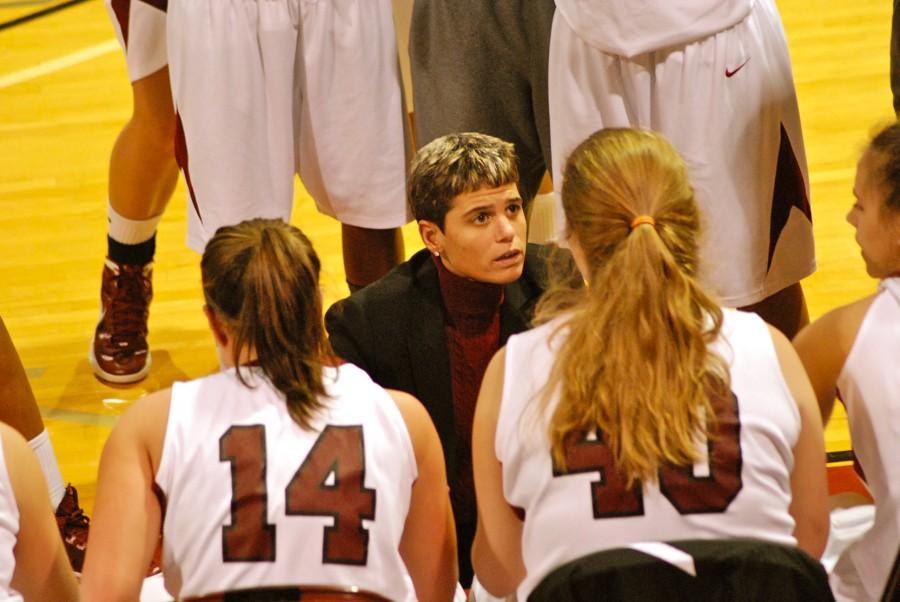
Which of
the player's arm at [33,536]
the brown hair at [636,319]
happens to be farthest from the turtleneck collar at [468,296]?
the player's arm at [33,536]

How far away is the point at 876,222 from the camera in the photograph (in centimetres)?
219

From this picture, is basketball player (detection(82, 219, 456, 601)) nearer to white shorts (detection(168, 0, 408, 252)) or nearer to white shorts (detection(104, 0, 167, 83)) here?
white shorts (detection(168, 0, 408, 252))

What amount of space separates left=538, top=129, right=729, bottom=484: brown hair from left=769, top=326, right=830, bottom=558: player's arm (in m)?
0.11

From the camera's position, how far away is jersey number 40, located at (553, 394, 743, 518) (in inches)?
73.0

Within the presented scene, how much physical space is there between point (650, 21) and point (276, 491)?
1.35 m

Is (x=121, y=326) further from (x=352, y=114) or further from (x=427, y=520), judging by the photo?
(x=427, y=520)

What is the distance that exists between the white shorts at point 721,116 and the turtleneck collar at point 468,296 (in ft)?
0.97

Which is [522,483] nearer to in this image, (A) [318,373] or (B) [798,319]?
(A) [318,373]

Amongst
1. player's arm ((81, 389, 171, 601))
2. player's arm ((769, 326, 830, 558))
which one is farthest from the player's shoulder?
player's arm ((81, 389, 171, 601))

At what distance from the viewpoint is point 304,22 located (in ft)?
10.3

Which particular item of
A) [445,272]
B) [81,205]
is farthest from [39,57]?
[445,272]

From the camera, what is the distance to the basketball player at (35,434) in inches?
117

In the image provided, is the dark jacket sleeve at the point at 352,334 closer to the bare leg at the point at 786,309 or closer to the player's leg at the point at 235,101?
the player's leg at the point at 235,101

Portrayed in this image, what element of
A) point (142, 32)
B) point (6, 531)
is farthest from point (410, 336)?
point (142, 32)
